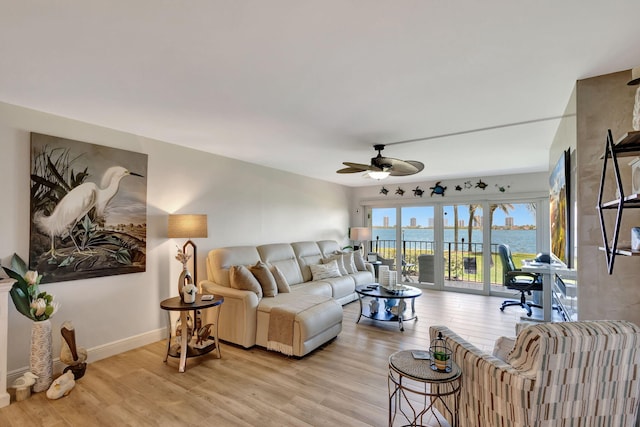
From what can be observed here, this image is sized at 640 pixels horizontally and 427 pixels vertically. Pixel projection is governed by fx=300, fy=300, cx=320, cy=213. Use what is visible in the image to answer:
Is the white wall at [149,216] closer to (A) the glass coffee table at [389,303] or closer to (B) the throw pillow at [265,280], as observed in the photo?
(B) the throw pillow at [265,280]

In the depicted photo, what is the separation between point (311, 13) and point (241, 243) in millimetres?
3709

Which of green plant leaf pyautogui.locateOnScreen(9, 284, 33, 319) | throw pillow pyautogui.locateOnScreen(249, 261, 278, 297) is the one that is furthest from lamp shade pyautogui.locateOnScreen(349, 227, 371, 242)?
green plant leaf pyautogui.locateOnScreen(9, 284, 33, 319)

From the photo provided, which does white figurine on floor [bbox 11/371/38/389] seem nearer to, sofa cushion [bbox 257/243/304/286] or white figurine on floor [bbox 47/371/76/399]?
white figurine on floor [bbox 47/371/76/399]

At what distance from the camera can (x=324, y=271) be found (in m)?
5.17

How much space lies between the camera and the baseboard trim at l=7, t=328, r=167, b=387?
260 centimetres

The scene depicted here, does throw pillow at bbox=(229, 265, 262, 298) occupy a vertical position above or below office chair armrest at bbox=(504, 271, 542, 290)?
above

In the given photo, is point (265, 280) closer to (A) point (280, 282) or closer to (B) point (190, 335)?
(A) point (280, 282)

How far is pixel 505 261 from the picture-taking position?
5.11 m

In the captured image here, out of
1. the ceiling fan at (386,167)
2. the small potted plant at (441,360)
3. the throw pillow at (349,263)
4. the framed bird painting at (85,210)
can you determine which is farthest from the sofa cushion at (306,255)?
the small potted plant at (441,360)

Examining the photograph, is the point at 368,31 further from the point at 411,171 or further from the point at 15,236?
the point at 15,236

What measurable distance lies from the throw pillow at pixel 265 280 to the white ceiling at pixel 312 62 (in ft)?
5.65

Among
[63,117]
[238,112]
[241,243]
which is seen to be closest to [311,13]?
[238,112]

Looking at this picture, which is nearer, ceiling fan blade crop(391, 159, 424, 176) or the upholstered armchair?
the upholstered armchair

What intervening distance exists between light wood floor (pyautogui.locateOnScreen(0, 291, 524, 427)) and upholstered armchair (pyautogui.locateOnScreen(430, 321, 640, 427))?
1023 mm
